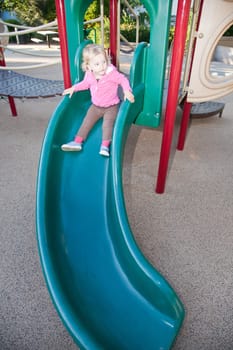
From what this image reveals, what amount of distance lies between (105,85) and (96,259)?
1037 mm

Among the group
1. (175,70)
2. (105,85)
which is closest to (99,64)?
(105,85)

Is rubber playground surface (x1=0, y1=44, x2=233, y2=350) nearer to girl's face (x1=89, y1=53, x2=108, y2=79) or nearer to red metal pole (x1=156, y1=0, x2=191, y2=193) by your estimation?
red metal pole (x1=156, y1=0, x2=191, y2=193)

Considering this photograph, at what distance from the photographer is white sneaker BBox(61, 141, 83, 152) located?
4.71 ft

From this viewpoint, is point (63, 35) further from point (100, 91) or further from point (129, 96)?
point (129, 96)

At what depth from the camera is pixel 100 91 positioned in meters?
1.56

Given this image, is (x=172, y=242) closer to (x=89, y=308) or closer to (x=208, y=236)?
(x=208, y=236)

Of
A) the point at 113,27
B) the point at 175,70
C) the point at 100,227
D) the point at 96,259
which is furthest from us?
the point at 113,27

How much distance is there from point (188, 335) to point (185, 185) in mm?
1087

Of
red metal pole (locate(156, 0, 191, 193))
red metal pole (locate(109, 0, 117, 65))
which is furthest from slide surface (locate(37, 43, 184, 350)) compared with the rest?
red metal pole (locate(109, 0, 117, 65))

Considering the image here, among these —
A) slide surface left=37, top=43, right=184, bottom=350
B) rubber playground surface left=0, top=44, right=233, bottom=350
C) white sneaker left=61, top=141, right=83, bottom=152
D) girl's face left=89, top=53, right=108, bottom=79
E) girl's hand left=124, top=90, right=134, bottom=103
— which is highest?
girl's face left=89, top=53, right=108, bottom=79

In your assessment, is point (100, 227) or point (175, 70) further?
point (175, 70)

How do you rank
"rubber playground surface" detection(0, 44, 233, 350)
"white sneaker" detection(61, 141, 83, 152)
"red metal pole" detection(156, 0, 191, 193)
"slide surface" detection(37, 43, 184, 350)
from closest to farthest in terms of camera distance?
"slide surface" detection(37, 43, 184, 350)
"rubber playground surface" detection(0, 44, 233, 350)
"red metal pole" detection(156, 0, 191, 193)
"white sneaker" detection(61, 141, 83, 152)

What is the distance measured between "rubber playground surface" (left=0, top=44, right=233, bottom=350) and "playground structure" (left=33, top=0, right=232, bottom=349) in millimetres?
176

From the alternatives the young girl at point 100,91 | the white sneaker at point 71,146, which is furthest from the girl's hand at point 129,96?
the white sneaker at point 71,146
